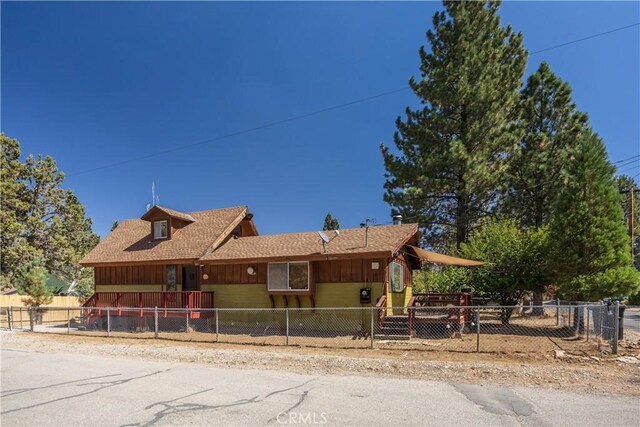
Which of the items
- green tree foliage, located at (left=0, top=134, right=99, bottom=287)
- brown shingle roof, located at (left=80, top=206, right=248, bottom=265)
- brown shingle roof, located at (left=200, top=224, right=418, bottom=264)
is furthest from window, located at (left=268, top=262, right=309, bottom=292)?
green tree foliage, located at (left=0, top=134, right=99, bottom=287)

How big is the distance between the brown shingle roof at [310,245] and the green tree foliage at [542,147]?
10368 mm

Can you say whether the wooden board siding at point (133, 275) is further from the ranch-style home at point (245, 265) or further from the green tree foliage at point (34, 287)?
the green tree foliage at point (34, 287)

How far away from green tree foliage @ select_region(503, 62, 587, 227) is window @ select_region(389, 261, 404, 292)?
10.1 meters

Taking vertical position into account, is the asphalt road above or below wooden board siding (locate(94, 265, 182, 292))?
below

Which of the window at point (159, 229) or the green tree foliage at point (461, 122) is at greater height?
the green tree foliage at point (461, 122)

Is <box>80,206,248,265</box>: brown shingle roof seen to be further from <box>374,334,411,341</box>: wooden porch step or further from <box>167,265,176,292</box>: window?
<box>374,334,411,341</box>: wooden porch step

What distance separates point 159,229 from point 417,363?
15250 millimetres

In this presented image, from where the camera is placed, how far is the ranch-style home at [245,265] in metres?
15.2

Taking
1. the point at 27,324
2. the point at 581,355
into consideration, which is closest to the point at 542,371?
the point at 581,355

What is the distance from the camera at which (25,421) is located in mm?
5672

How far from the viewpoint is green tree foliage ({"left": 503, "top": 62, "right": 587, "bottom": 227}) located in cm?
2341

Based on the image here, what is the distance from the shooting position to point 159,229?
21062 mm

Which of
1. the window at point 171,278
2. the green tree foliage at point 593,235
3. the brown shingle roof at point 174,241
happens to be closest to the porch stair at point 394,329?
the green tree foliage at point 593,235

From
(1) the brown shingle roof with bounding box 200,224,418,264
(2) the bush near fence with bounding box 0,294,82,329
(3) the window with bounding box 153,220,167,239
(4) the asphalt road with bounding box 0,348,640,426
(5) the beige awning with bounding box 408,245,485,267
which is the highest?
(3) the window with bounding box 153,220,167,239
